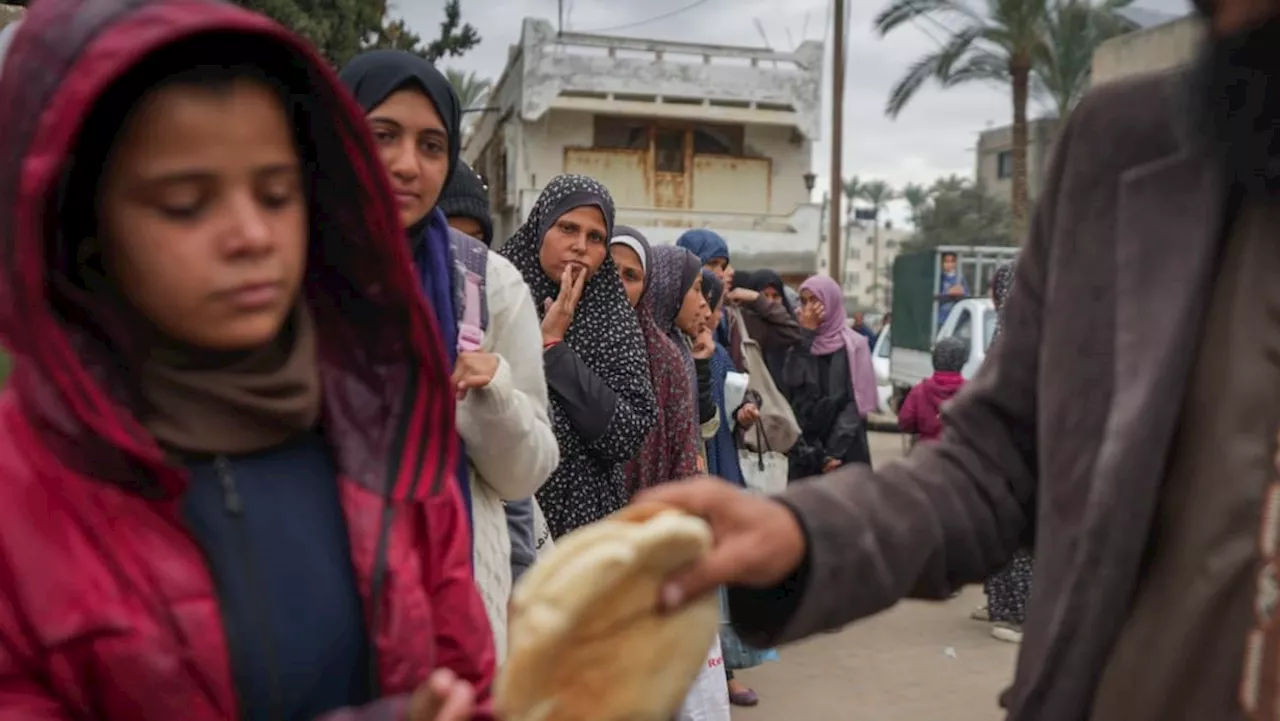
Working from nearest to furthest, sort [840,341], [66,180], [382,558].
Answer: [66,180] → [382,558] → [840,341]

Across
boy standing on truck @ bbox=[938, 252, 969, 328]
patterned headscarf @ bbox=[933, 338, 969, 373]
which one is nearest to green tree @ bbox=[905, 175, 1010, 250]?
boy standing on truck @ bbox=[938, 252, 969, 328]

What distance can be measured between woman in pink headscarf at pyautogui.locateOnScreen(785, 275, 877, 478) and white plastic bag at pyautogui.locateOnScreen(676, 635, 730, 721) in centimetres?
266

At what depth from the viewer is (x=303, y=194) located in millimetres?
1459

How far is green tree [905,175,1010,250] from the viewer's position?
42.7 metres

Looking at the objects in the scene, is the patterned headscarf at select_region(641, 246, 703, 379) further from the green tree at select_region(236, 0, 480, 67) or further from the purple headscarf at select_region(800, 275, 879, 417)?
the green tree at select_region(236, 0, 480, 67)

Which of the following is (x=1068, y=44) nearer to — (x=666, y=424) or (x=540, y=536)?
(x=666, y=424)

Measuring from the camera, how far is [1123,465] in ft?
3.81

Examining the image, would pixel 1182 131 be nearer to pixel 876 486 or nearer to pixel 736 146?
pixel 876 486

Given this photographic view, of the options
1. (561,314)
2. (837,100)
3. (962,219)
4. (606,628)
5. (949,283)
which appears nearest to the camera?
(606,628)

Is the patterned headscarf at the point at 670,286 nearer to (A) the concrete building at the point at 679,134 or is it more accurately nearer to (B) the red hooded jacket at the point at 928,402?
(B) the red hooded jacket at the point at 928,402

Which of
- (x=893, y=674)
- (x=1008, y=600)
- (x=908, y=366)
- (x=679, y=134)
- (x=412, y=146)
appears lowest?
(x=893, y=674)

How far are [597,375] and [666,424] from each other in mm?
758

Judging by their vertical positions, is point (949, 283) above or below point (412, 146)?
below

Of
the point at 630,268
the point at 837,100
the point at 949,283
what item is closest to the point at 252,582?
the point at 630,268
